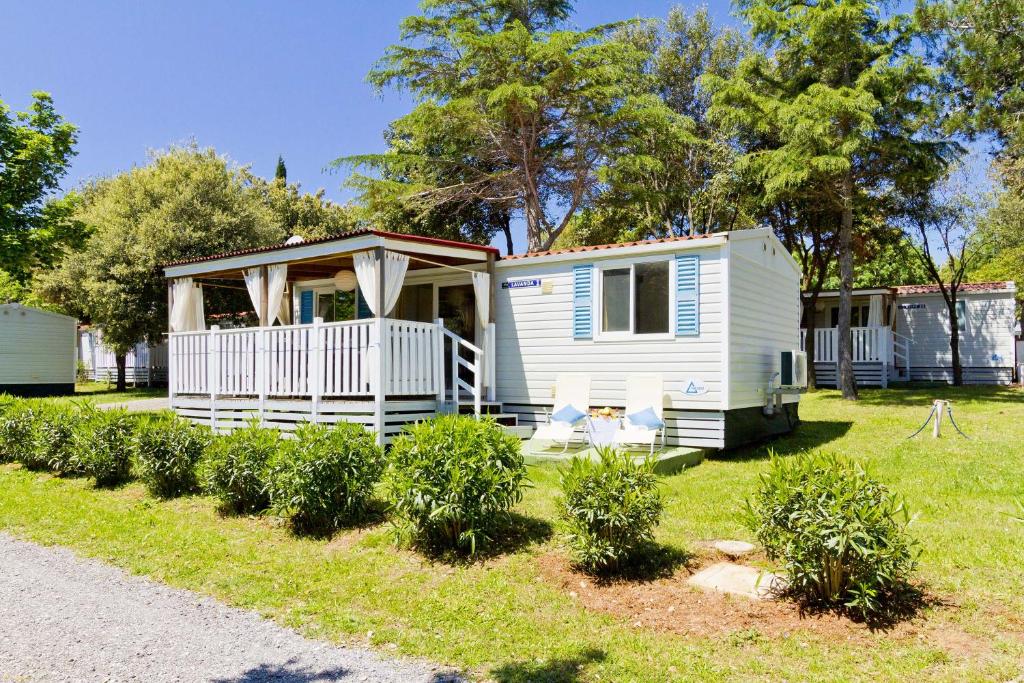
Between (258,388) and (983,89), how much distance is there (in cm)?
1347

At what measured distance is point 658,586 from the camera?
4.48 m

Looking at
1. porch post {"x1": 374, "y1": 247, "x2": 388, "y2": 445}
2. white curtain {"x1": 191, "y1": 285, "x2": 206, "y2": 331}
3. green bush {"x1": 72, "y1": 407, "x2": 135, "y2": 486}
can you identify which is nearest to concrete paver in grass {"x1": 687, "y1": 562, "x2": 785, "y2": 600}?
porch post {"x1": 374, "y1": 247, "x2": 388, "y2": 445}

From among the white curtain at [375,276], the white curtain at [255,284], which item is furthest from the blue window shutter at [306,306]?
the white curtain at [375,276]

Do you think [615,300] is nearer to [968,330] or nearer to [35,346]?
[968,330]

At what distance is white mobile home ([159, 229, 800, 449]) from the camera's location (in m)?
9.02

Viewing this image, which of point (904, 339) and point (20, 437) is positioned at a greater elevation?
point (904, 339)

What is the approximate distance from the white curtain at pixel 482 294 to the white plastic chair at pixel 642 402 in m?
2.37

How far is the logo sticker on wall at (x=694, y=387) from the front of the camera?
9008 millimetres

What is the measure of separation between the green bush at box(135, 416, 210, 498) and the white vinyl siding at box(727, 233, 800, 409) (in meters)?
6.25

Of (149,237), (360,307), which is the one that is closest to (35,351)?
(149,237)

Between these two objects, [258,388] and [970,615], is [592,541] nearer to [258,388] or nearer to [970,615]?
[970,615]

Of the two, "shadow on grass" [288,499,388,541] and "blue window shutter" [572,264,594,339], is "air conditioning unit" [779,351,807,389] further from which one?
"shadow on grass" [288,499,388,541]

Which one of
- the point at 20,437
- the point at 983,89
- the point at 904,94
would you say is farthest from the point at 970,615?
the point at 904,94

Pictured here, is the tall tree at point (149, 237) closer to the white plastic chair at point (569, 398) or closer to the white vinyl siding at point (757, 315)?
the white plastic chair at point (569, 398)
